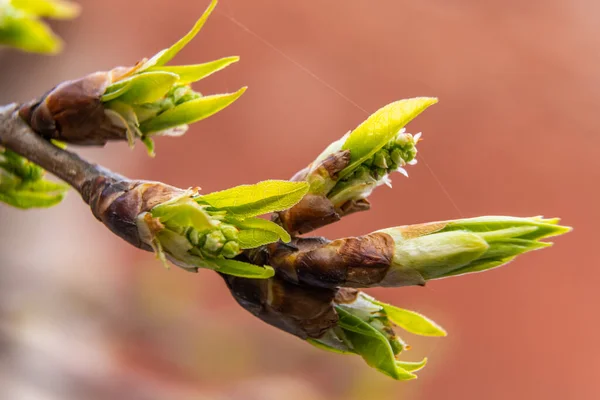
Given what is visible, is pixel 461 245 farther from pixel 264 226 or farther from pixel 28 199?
pixel 28 199

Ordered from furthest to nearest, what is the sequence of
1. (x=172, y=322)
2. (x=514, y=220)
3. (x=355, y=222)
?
(x=172, y=322) < (x=355, y=222) < (x=514, y=220)

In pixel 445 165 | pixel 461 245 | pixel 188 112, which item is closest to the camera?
pixel 461 245

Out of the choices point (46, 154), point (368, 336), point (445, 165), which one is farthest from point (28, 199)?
point (445, 165)

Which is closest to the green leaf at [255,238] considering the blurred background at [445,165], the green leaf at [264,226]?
the green leaf at [264,226]

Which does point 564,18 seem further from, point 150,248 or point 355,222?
point 150,248

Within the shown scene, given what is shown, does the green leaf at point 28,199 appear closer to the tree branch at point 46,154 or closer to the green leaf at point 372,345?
the tree branch at point 46,154

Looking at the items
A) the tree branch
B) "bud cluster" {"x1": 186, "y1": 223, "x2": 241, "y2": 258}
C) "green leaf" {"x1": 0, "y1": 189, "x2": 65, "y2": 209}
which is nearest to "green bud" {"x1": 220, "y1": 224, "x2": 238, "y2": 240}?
"bud cluster" {"x1": 186, "y1": 223, "x2": 241, "y2": 258}

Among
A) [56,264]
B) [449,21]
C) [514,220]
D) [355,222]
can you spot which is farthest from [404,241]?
[56,264]
